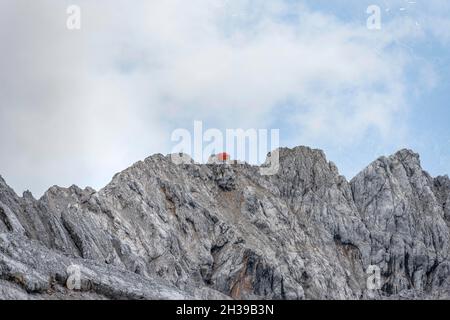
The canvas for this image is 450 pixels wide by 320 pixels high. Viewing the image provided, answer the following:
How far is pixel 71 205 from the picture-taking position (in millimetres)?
121750

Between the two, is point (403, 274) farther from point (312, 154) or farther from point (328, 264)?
point (312, 154)

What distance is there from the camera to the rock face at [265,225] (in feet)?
381

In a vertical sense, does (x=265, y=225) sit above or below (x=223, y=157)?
below

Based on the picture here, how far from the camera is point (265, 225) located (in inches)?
5999

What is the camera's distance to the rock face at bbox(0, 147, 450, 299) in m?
116

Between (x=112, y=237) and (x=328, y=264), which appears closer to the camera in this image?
(x=112, y=237)

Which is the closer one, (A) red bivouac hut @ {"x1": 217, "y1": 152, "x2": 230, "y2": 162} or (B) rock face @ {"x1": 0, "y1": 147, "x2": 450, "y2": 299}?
(B) rock face @ {"x1": 0, "y1": 147, "x2": 450, "y2": 299}

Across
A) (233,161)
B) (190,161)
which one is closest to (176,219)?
(190,161)

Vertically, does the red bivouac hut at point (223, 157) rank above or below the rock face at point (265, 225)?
above

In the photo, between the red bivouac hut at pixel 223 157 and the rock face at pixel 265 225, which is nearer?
the rock face at pixel 265 225

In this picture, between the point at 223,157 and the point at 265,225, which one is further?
the point at 223,157

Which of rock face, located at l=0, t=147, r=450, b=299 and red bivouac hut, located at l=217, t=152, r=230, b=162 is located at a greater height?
red bivouac hut, located at l=217, t=152, r=230, b=162

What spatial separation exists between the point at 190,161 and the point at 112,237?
44.7 meters
